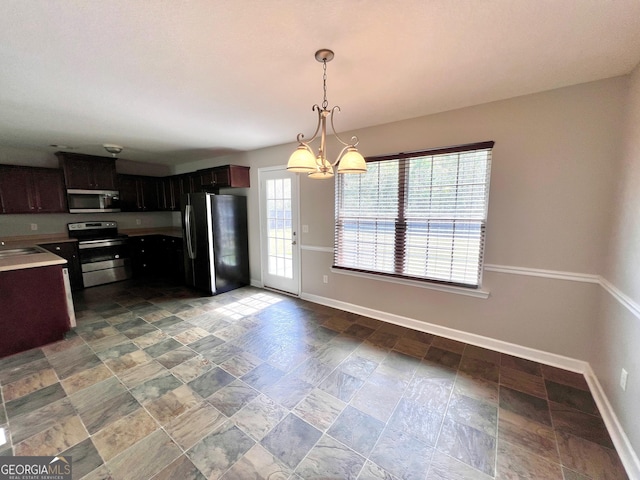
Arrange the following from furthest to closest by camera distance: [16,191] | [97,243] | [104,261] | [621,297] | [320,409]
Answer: [104,261] → [97,243] → [16,191] → [320,409] → [621,297]

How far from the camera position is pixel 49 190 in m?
4.37

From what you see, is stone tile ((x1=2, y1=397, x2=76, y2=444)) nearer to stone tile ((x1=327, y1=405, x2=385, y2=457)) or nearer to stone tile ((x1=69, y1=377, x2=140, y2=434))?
stone tile ((x1=69, y1=377, x2=140, y2=434))

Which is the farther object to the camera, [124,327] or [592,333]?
[124,327]

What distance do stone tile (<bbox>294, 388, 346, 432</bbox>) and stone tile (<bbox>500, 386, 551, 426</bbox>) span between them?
1266 mm

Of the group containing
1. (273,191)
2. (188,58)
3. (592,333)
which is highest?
(188,58)

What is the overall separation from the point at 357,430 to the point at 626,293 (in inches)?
80.9

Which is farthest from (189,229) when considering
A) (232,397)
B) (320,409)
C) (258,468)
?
(258,468)

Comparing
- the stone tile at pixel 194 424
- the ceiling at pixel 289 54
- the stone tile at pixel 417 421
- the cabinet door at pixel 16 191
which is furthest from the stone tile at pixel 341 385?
the cabinet door at pixel 16 191

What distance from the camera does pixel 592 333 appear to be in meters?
2.16

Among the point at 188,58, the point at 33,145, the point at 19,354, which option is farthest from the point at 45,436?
the point at 33,145

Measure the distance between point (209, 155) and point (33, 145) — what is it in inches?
102

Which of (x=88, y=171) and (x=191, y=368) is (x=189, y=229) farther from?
(x=191, y=368)

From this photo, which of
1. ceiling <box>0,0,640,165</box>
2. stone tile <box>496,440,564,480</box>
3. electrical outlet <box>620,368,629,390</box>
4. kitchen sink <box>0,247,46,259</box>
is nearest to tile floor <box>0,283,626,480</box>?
stone tile <box>496,440,564,480</box>

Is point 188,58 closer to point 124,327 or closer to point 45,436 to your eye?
point 45,436
